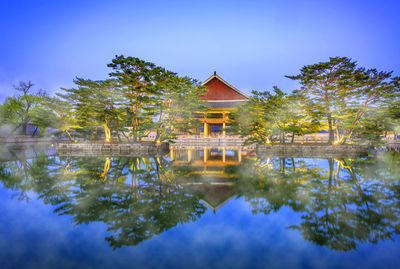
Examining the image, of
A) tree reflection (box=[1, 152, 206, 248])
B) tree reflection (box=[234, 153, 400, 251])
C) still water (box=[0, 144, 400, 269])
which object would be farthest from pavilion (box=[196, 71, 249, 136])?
still water (box=[0, 144, 400, 269])

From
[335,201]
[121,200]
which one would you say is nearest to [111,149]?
[121,200]

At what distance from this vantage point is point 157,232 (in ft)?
14.4

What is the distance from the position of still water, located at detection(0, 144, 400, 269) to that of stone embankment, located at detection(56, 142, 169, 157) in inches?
422

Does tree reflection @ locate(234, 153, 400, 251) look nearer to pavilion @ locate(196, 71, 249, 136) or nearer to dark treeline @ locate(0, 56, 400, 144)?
dark treeline @ locate(0, 56, 400, 144)

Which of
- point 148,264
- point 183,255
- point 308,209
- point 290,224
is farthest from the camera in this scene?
point 308,209

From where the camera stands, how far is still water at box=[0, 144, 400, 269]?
3.59 meters

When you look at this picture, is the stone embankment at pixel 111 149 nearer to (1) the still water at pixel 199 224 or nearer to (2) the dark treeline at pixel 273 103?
(2) the dark treeline at pixel 273 103

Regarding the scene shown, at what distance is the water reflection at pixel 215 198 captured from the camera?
176 inches

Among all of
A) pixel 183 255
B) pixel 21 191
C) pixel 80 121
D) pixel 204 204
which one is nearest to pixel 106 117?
pixel 80 121

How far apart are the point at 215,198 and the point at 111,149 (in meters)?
16.2

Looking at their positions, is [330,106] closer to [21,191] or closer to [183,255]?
[183,255]

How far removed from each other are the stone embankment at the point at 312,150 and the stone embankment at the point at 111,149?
32.5 ft

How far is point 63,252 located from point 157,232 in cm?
169

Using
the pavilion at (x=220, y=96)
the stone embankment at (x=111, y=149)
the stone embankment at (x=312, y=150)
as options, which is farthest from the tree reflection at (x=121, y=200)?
the pavilion at (x=220, y=96)
